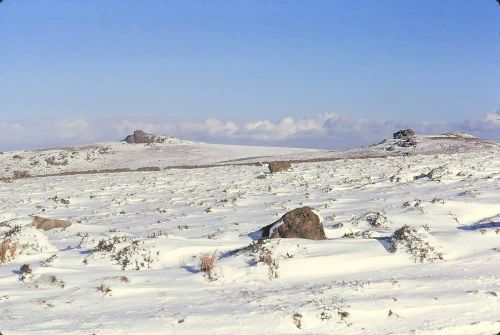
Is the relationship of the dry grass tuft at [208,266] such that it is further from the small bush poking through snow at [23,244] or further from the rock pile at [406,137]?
the rock pile at [406,137]

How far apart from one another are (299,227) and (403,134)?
38969mm

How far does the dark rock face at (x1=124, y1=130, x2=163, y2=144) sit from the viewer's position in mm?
53281

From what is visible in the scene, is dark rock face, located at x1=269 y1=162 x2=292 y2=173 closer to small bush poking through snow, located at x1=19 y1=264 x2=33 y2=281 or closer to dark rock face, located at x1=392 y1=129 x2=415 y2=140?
small bush poking through snow, located at x1=19 y1=264 x2=33 y2=281

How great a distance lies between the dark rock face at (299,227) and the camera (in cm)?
876

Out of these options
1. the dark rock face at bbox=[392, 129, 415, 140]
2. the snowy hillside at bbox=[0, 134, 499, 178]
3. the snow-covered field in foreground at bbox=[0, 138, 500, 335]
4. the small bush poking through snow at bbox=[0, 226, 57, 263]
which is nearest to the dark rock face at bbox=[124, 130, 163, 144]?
the snowy hillside at bbox=[0, 134, 499, 178]

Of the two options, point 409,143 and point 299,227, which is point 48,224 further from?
point 409,143

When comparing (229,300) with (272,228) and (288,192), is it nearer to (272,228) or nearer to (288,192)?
(272,228)

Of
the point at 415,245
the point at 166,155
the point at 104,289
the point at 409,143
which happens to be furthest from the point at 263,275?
the point at 166,155

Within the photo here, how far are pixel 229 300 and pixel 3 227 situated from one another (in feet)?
24.2

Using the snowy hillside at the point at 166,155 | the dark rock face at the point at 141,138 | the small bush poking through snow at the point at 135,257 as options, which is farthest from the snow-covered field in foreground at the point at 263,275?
the dark rock face at the point at 141,138

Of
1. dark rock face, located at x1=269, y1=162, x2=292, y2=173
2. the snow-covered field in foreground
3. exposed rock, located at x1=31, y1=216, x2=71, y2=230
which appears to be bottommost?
the snow-covered field in foreground

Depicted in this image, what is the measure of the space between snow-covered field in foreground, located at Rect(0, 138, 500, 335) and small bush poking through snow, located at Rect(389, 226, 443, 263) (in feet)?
0.16

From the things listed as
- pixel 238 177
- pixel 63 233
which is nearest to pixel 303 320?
pixel 63 233

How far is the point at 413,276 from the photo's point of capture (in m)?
6.96
